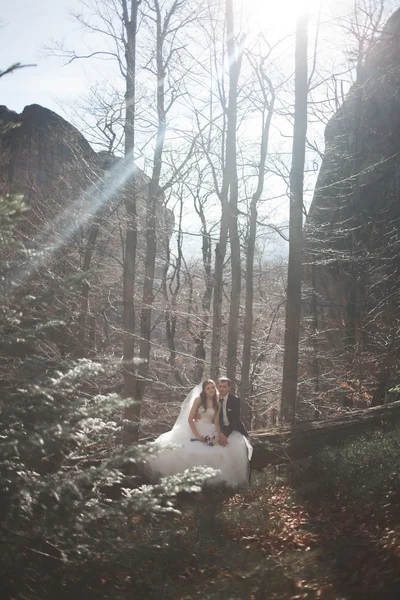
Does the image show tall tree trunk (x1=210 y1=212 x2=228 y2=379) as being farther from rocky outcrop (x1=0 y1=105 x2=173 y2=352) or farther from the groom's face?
the groom's face

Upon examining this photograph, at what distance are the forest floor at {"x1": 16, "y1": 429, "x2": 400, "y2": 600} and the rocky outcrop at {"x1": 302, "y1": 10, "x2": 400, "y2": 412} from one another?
30.8ft

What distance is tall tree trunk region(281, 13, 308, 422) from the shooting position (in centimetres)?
1266

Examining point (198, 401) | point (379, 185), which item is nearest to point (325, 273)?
point (379, 185)

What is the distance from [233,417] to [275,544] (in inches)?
124

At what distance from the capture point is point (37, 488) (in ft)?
14.1

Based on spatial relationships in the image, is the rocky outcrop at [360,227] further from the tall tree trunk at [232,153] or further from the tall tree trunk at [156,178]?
the tall tree trunk at [156,178]

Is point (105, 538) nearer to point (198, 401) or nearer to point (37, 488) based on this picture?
point (37, 488)

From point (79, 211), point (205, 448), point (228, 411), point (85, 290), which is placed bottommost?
point (205, 448)

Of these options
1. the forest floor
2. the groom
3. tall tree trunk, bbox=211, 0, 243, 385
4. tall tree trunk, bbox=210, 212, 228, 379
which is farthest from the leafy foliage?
tall tree trunk, bbox=211, 0, 243, 385

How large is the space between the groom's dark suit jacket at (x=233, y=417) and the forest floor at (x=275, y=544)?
979 mm

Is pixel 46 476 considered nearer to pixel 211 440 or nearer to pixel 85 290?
pixel 211 440

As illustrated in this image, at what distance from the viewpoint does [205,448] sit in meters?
9.08

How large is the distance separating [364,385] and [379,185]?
1088 cm

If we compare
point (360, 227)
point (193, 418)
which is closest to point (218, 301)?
point (193, 418)
